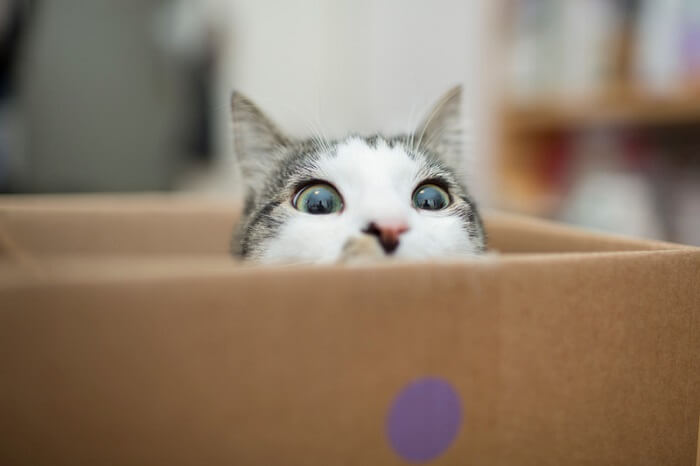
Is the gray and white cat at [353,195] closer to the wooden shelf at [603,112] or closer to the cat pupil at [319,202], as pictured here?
the cat pupil at [319,202]

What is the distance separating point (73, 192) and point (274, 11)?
4.77 ft

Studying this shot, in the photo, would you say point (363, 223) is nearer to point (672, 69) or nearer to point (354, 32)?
point (672, 69)

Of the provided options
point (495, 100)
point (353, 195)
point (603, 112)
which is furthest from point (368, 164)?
point (495, 100)

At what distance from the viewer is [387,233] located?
49 cm

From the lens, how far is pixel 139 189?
1.90 metres

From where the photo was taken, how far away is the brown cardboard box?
0.33 meters

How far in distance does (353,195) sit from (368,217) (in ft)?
0.23

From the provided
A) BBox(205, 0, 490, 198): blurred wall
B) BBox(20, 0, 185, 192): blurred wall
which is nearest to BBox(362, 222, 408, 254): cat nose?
BBox(20, 0, 185, 192): blurred wall

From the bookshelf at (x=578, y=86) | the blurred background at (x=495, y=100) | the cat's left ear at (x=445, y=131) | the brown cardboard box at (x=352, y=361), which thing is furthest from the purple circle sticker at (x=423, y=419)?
the bookshelf at (x=578, y=86)

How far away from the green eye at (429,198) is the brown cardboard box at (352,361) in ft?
0.78

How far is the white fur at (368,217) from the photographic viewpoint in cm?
52

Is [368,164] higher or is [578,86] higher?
[368,164]

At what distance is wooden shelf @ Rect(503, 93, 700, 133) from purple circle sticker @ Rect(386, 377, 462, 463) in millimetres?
1290

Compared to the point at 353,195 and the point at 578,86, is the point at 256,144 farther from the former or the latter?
the point at 578,86
